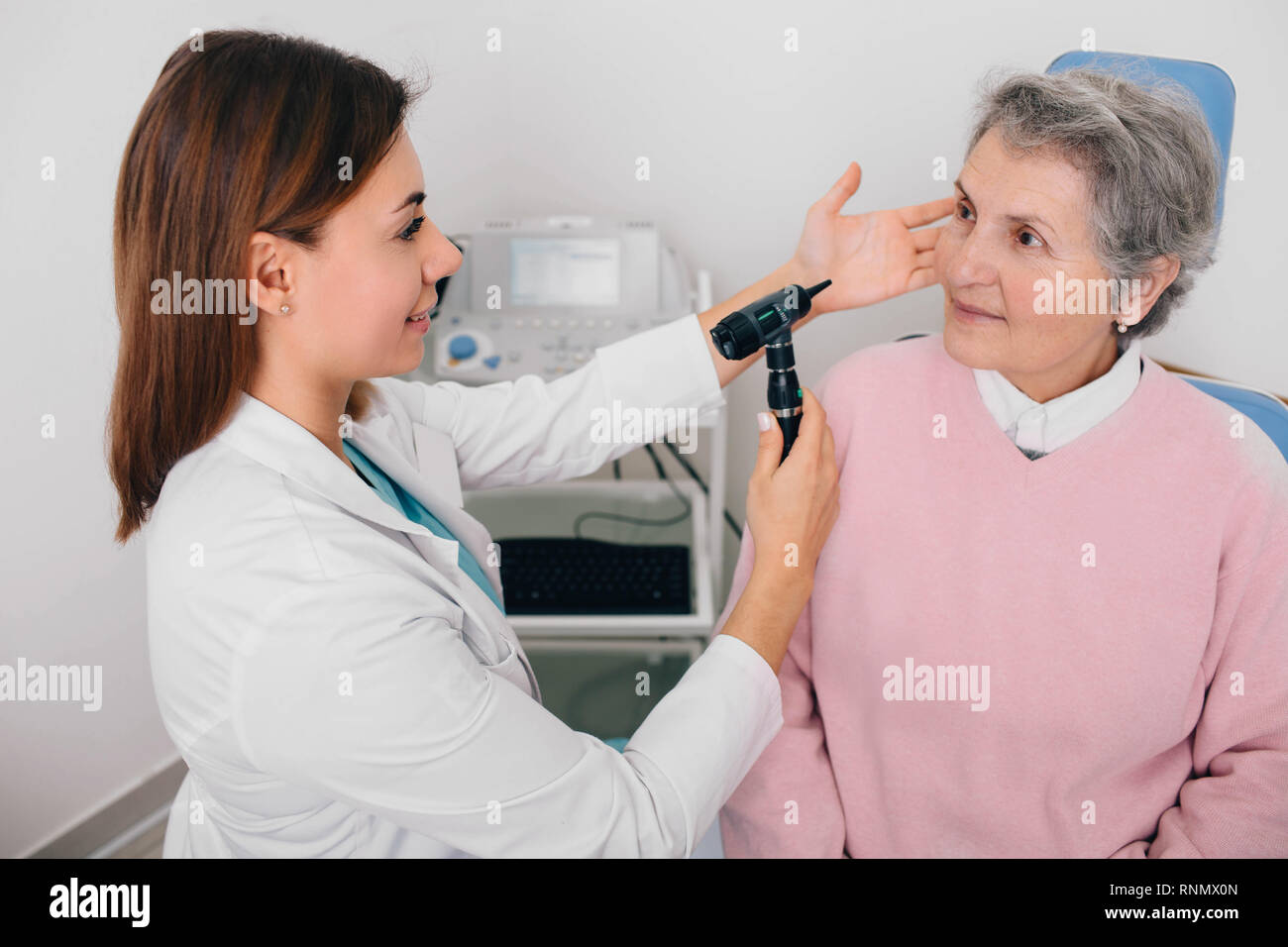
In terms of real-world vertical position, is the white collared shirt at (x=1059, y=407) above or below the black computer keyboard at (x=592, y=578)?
above

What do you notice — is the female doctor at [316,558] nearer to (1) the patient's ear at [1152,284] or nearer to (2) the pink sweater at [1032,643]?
(2) the pink sweater at [1032,643]

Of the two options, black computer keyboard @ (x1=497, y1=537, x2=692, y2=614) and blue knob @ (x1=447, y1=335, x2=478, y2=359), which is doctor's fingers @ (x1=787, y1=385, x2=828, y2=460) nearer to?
black computer keyboard @ (x1=497, y1=537, x2=692, y2=614)

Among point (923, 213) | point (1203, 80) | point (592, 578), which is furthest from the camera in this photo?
point (592, 578)

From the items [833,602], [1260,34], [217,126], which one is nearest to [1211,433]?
[833,602]

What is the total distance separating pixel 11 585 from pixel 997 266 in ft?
4.70

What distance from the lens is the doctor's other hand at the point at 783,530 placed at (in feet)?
3.08

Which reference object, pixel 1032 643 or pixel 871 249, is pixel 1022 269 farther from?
pixel 1032 643

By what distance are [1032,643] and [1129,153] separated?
0.54 meters

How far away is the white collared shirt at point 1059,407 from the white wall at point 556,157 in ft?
2.22

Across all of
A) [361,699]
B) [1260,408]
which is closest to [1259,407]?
[1260,408]

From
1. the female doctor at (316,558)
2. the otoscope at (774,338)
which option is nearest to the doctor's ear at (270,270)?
the female doctor at (316,558)

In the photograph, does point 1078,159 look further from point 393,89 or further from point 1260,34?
point 1260,34

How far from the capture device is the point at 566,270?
1.54 metres

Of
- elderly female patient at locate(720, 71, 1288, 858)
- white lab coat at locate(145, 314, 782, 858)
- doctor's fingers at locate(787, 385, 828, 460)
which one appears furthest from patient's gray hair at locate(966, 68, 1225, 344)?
white lab coat at locate(145, 314, 782, 858)
